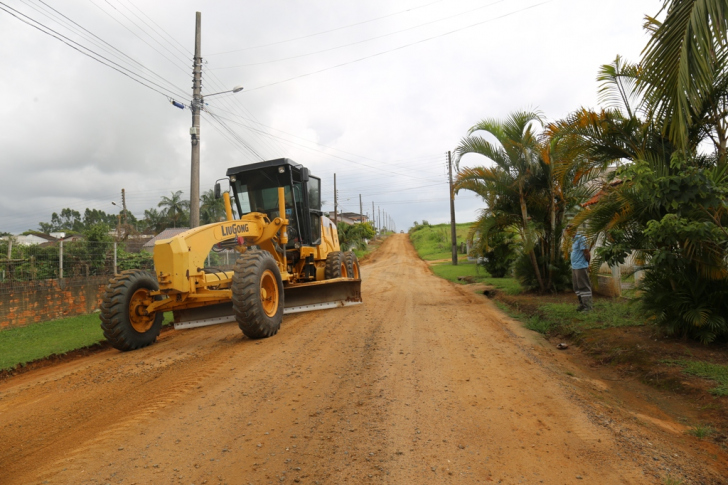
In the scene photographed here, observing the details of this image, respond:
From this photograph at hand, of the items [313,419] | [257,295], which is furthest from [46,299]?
[313,419]

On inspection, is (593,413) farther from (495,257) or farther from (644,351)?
(495,257)

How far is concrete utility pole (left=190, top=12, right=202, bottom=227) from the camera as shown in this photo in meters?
13.5

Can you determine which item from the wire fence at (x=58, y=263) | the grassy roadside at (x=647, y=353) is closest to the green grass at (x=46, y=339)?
the wire fence at (x=58, y=263)

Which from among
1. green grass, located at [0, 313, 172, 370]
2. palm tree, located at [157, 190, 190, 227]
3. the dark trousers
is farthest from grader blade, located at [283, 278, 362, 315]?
palm tree, located at [157, 190, 190, 227]

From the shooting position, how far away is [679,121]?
4090 mm

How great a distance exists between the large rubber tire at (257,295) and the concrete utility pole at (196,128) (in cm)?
638

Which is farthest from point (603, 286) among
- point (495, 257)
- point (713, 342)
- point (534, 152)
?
point (495, 257)

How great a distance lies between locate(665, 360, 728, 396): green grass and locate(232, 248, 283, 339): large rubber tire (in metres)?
5.33

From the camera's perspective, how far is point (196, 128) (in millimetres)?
14039

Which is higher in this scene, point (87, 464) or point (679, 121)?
point (679, 121)

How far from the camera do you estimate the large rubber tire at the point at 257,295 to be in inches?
265

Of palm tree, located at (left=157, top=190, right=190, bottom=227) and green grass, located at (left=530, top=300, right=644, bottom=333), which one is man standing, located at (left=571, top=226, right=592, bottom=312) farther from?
palm tree, located at (left=157, top=190, right=190, bottom=227)

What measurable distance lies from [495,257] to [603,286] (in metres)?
7.53

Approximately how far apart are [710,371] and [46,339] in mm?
10080
